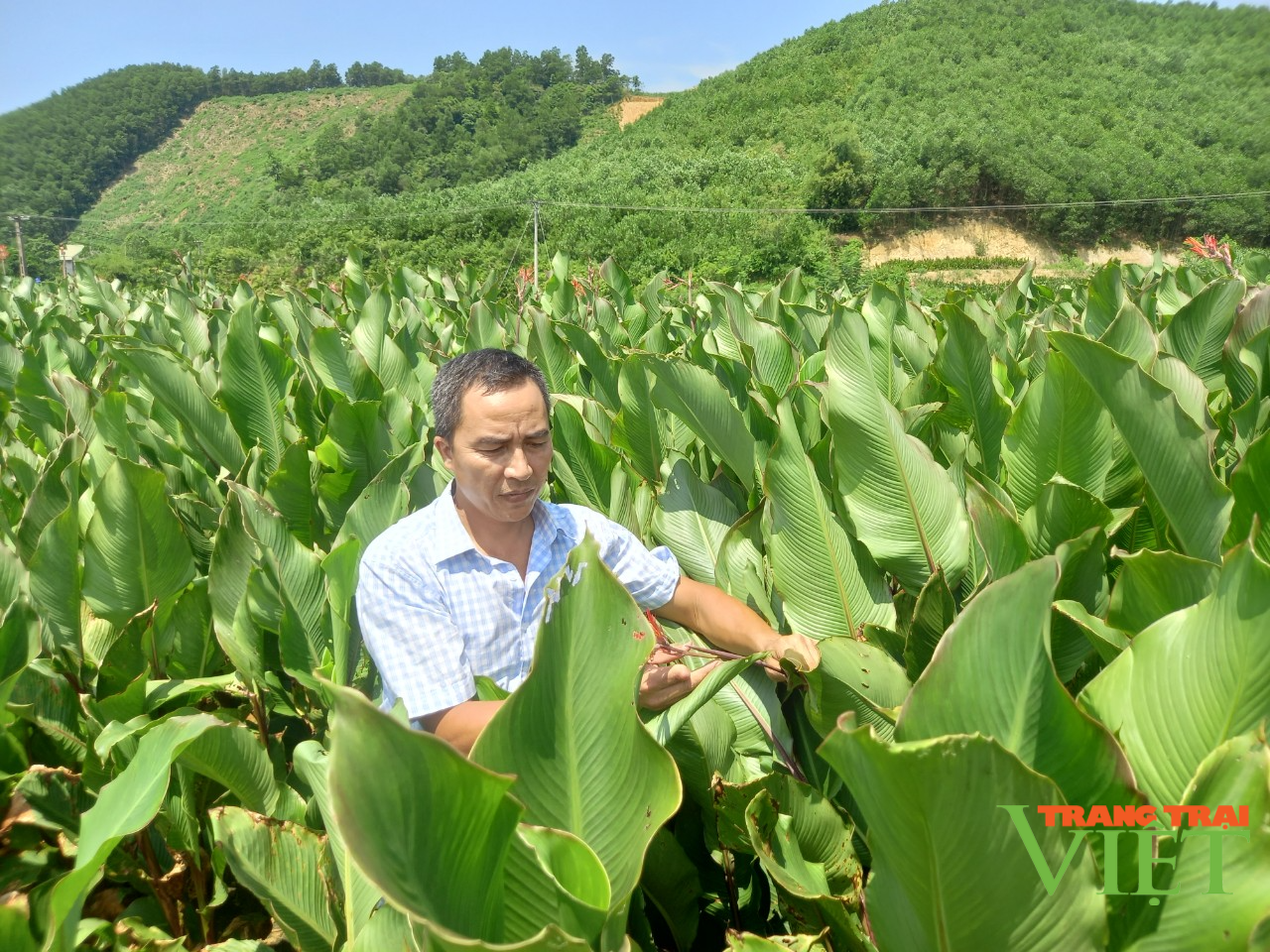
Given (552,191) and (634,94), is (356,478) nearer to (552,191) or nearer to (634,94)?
(552,191)

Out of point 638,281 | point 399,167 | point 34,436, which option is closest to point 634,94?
point 399,167

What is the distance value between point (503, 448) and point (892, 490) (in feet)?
2.01

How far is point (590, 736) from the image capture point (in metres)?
0.89

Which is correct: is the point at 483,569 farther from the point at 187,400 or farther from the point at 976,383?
the point at 187,400

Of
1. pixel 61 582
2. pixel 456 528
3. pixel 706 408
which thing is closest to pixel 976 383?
pixel 706 408

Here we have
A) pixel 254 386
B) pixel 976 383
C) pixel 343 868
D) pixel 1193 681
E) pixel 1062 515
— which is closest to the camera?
pixel 1193 681

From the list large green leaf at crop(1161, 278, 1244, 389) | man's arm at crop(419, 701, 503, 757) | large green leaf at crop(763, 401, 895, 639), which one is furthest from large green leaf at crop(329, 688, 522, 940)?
large green leaf at crop(1161, 278, 1244, 389)

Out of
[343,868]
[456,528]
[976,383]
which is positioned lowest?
[343,868]

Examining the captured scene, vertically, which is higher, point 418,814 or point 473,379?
point 473,379

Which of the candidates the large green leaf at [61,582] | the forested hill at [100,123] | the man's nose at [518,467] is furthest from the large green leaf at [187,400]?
the forested hill at [100,123]

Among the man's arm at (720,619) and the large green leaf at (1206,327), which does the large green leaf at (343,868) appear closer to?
the man's arm at (720,619)

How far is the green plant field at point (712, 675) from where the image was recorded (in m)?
0.73

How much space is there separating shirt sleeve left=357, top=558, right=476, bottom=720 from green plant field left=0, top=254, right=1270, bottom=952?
0.05 metres

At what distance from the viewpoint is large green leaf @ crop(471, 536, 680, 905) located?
33.3 inches
